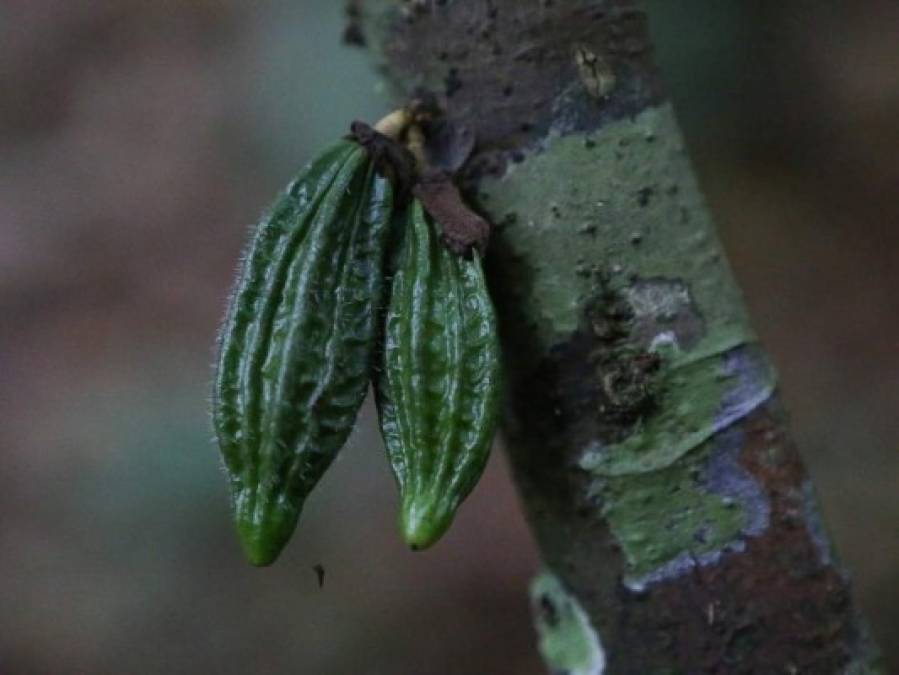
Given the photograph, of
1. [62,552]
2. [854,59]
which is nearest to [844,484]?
[854,59]

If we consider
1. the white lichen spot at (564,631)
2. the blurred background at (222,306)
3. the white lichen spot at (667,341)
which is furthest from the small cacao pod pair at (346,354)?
the blurred background at (222,306)

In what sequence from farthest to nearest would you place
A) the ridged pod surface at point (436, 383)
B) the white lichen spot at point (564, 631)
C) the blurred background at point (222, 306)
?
the blurred background at point (222, 306) < the white lichen spot at point (564, 631) < the ridged pod surface at point (436, 383)

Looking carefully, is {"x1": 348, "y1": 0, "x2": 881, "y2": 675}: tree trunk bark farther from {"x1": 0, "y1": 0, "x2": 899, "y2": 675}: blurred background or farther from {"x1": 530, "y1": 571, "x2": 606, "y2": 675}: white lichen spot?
{"x1": 0, "y1": 0, "x2": 899, "y2": 675}: blurred background

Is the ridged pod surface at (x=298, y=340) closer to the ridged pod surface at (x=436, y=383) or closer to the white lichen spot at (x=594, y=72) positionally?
the ridged pod surface at (x=436, y=383)

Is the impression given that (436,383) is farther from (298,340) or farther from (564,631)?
(564,631)

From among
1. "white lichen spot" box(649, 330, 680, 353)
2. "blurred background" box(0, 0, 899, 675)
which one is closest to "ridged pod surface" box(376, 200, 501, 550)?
"white lichen spot" box(649, 330, 680, 353)

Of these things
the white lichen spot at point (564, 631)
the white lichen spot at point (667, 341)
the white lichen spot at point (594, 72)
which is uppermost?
the white lichen spot at point (594, 72)

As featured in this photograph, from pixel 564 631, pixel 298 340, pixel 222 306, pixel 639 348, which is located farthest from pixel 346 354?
pixel 222 306
